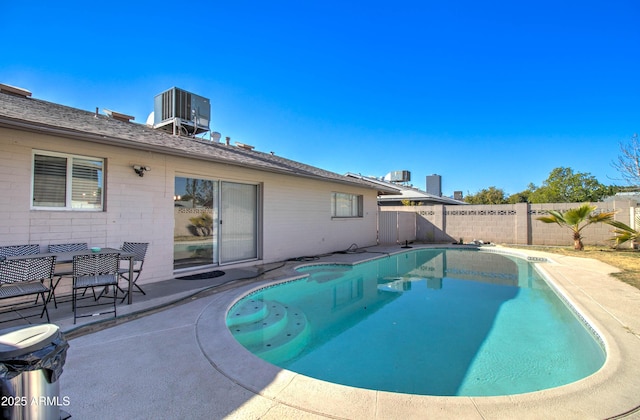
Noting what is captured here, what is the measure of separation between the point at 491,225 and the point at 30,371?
17.5 meters

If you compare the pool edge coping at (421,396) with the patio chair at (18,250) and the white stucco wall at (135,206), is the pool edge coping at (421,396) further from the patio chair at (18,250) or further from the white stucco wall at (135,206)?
the white stucco wall at (135,206)

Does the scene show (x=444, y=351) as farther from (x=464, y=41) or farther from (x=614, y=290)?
(x=464, y=41)

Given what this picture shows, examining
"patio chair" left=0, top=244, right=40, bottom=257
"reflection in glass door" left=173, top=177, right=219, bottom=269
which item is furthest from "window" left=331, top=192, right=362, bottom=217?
"patio chair" left=0, top=244, right=40, bottom=257

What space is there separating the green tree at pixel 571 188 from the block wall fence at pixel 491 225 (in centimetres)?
1612

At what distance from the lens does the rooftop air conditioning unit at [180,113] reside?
10.5 m

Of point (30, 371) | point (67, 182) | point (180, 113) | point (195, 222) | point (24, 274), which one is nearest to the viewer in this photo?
point (30, 371)

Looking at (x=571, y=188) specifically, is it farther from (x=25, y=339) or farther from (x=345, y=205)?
(x=25, y=339)

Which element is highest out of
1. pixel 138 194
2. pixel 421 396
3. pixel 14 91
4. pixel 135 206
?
pixel 14 91

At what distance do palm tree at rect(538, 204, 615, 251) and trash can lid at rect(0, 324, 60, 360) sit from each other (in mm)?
16450

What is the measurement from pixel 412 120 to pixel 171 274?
50.4 feet

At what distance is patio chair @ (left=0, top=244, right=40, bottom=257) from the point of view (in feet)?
15.0

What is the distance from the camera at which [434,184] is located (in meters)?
Answer: 37.7

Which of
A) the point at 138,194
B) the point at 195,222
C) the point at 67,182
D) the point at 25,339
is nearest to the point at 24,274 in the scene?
the point at 67,182

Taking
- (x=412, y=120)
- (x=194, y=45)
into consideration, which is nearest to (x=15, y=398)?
(x=194, y=45)
